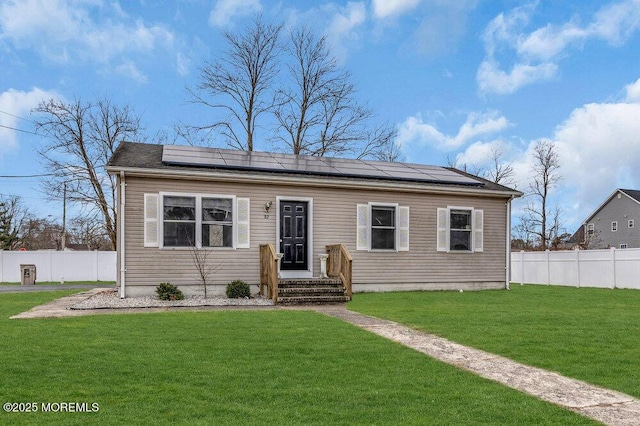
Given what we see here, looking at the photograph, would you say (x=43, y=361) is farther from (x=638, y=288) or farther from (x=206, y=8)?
(x=638, y=288)

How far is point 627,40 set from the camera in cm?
1308

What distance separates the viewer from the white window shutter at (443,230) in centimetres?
1388

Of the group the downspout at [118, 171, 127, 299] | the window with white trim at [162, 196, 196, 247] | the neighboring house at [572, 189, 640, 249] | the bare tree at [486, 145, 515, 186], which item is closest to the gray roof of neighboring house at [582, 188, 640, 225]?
the neighboring house at [572, 189, 640, 249]

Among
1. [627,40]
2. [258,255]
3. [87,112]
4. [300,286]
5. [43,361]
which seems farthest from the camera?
[87,112]

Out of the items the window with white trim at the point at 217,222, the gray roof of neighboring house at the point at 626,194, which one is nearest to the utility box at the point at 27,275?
the window with white trim at the point at 217,222

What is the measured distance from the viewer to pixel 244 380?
168 inches

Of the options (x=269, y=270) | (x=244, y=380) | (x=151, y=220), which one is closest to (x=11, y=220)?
(x=151, y=220)

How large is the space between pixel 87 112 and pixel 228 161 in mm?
12978

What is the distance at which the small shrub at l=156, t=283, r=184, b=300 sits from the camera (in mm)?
10711

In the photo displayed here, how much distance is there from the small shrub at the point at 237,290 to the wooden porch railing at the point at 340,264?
87.9 inches

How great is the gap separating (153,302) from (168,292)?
18.4 inches

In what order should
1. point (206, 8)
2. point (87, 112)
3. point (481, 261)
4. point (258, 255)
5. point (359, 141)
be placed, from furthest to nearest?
point (359, 141)
point (87, 112)
point (206, 8)
point (481, 261)
point (258, 255)

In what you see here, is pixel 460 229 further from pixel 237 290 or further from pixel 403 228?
pixel 237 290

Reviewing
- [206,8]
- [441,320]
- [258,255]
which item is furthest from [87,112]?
[441,320]
